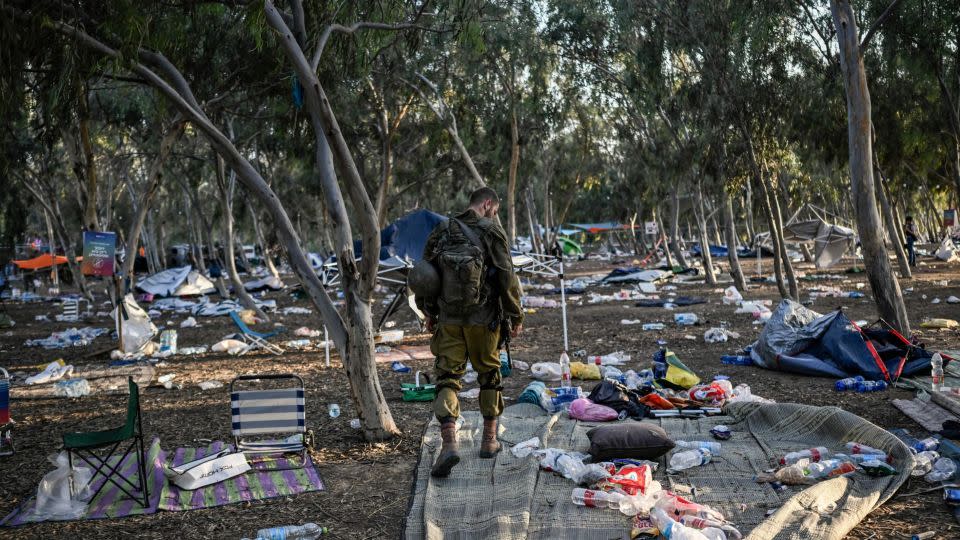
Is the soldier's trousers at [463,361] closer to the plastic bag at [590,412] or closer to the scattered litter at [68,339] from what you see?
the plastic bag at [590,412]

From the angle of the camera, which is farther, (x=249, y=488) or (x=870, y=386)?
Answer: (x=870, y=386)

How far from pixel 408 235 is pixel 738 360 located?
20.3 feet

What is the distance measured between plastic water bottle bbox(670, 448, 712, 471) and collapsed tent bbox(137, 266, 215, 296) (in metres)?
23.1

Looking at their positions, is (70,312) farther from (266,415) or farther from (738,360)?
(738,360)

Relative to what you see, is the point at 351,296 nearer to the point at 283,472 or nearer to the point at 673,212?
the point at 283,472

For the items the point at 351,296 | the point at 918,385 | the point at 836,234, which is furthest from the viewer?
the point at 836,234

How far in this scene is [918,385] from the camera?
725 centimetres

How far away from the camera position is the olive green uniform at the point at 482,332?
525cm

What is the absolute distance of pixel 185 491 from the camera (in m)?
5.18

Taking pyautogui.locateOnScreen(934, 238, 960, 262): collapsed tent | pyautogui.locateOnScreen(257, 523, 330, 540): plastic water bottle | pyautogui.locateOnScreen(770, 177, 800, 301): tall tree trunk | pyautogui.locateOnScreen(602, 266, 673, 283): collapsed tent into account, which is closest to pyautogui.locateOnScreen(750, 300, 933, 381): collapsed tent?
pyautogui.locateOnScreen(770, 177, 800, 301): tall tree trunk

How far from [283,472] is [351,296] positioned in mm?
1421

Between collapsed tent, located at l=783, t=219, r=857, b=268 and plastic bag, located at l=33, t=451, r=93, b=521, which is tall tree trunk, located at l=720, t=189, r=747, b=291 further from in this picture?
plastic bag, located at l=33, t=451, r=93, b=521

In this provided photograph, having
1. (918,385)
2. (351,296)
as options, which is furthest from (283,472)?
(918,385)

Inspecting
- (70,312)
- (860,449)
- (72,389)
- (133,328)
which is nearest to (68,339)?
(133,328)
